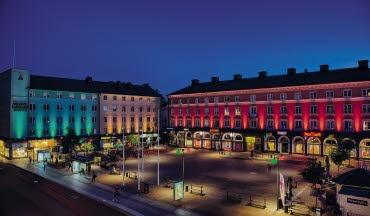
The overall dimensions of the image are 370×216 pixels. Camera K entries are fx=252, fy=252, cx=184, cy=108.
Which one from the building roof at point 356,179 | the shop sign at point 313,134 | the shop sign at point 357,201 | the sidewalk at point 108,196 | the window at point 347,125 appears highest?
the window at point 347,125

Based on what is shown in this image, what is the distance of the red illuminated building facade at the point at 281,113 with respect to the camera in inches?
1857

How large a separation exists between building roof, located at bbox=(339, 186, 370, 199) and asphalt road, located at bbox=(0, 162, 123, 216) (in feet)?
64.0

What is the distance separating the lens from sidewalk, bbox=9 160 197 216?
75.5ft

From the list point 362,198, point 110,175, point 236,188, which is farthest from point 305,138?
point 110,175

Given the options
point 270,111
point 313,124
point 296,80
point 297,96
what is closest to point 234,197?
point 313,124

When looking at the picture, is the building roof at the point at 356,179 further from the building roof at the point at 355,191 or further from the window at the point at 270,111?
the window at the point at 270,111

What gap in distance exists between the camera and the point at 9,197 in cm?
2795

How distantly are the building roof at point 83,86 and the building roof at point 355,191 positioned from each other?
59.7 metres

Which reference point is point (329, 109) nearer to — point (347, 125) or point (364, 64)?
point (347, 125)

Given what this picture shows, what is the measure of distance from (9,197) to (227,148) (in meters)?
46.8

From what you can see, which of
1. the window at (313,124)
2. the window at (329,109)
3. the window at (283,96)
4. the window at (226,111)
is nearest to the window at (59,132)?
the window at (226,111)

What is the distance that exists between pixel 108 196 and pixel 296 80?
46.5 meters

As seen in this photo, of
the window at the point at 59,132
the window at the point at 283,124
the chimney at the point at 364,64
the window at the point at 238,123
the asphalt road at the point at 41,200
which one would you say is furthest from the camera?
the window at the point at 238,123

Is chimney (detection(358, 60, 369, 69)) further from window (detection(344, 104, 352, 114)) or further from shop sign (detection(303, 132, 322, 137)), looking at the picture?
shop sign (detection(303, 132, 322, 137))
